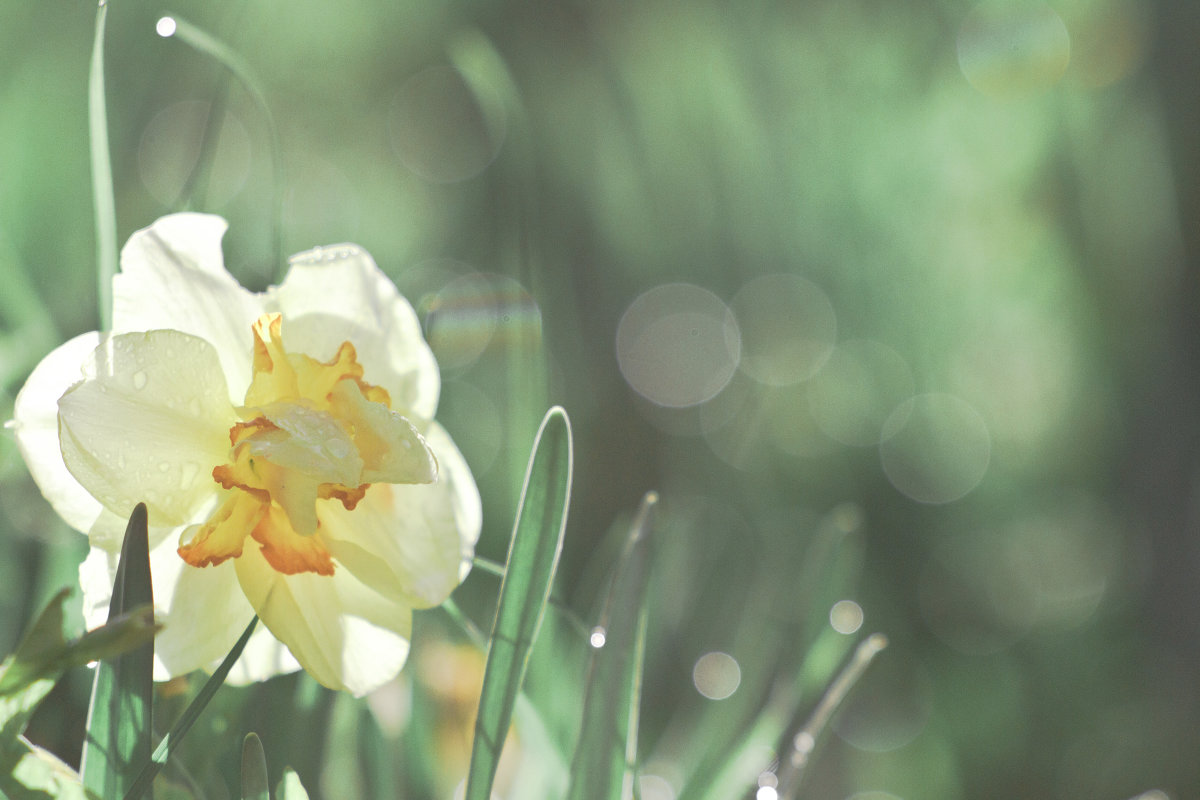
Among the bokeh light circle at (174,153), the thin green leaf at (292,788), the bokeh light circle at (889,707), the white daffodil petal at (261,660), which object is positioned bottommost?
the bokeh light circle at (889,707)

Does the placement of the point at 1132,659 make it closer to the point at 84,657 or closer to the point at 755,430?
the point at 755,430

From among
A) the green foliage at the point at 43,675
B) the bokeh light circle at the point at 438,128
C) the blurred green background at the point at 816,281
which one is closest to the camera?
the green foliage at the point at 43,675

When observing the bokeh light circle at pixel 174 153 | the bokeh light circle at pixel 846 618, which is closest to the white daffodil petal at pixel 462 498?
the bokeh light circle at pixel 846 618

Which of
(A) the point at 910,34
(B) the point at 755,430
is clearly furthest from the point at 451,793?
(A) the point at 910,34

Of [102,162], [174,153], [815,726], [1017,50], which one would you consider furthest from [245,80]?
[1017,50]

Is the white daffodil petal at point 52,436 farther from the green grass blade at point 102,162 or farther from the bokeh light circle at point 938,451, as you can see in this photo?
the bokeh light circle at point 938,451
